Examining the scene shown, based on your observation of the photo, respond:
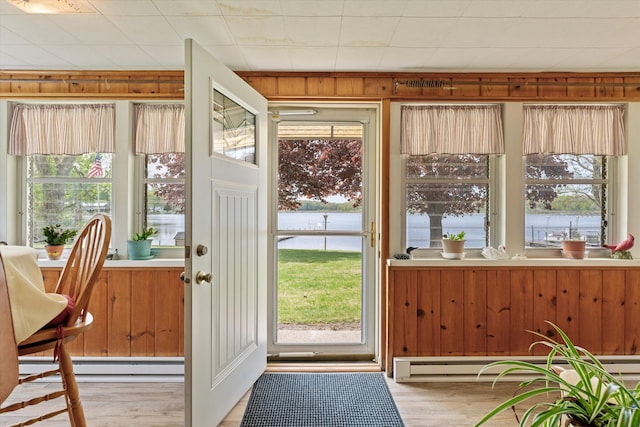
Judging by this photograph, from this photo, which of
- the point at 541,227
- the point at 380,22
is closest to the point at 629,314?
the point at 541,227

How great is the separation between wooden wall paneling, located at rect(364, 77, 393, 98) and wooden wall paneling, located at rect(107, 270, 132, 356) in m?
2.17

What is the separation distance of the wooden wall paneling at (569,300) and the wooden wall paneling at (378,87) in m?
1.79

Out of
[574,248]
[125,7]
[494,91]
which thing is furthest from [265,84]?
[574,248]

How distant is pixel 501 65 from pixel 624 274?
1.73 meters

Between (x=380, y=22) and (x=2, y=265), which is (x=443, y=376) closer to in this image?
(x=380, y=22)

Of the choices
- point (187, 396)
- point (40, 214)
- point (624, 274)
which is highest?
point (40, 214)

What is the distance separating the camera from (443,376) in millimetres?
2643

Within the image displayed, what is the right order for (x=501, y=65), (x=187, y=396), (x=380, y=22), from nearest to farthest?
1. (x=187, y=396)
2. (x=380, y=22)
3. (x=501, y=65)

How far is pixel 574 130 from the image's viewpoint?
2.80 metres

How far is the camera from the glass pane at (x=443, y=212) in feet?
9.34

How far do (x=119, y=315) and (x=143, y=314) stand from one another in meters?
0.17

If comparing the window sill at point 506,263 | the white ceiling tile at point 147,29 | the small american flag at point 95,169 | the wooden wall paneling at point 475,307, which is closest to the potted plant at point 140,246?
the small american flag at point 95,169

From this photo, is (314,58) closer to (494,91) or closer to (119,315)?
(494,91)

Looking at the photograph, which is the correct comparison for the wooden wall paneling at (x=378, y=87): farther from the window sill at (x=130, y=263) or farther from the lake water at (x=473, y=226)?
the window sill at (x=130, y=263)
